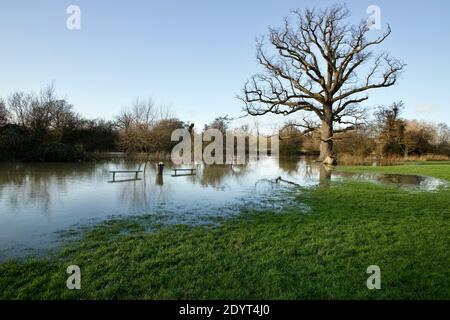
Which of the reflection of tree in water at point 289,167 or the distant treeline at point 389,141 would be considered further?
the distant treeline at point 389,141

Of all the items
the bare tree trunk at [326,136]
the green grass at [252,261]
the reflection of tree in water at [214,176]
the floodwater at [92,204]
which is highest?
the bare tree trunk at [326,136]

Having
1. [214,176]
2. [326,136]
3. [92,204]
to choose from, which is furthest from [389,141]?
[92,204]

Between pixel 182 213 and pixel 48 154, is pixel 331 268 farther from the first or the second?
pixel 48 154

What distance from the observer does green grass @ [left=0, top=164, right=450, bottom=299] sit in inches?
128

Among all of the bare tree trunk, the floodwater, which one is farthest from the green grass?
the bare tree trunk

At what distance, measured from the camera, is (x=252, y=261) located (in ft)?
13.4

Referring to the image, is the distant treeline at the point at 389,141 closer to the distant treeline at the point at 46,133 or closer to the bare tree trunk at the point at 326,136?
the bare tree trunk at the point at 326,136

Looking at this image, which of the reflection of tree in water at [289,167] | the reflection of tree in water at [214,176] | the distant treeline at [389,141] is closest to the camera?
the reflection of tree in water at [214,176]

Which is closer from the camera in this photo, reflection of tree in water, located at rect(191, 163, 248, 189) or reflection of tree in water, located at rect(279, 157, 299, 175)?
reflection of tree in water, located at rect(191, 163, 248, 189)

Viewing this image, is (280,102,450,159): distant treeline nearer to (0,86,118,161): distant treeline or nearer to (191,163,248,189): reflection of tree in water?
(191,163,248,189): reflection of tree in water

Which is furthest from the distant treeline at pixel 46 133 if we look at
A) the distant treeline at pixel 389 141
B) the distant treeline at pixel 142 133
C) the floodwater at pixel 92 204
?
the distant treeline at pixel 389 141

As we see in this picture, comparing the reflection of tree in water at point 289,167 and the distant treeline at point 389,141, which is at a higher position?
the distant treeline at point 389,141

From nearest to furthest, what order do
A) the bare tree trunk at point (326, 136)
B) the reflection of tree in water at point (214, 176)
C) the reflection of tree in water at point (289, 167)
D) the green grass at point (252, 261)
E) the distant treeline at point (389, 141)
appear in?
the green grass at point (252, 261) → the reflection of tree in water at point (214, 176) → the reflection of tree in water at point (289, 167) → the bare tree trunk at point (326, 136) → the distant treeline at point (389, 141)

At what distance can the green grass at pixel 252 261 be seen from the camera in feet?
10.6
